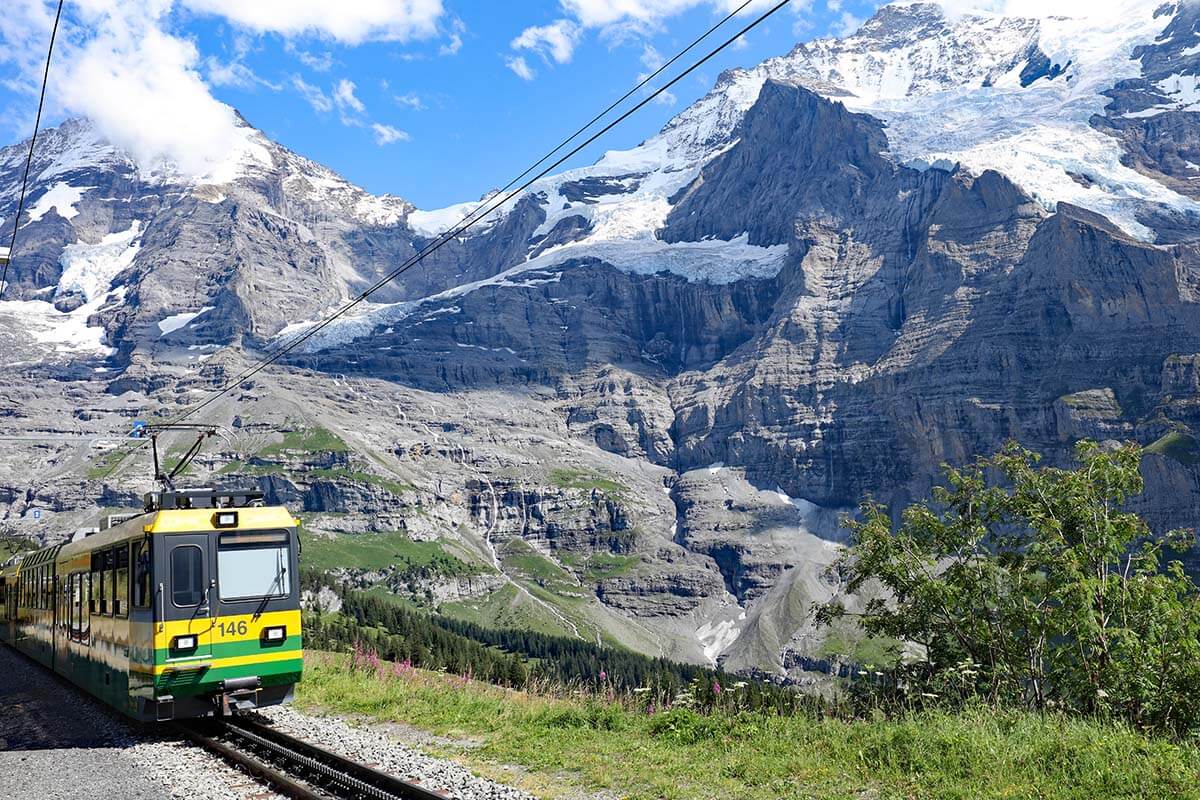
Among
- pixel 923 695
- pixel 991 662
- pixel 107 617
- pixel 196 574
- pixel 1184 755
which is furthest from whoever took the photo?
pixel 107 617

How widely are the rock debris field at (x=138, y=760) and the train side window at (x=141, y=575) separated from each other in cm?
319

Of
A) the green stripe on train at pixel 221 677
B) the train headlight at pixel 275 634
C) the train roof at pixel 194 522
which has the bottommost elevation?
the green stripe on train at pixel 221 677

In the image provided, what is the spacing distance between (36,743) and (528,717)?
1159 centimetres

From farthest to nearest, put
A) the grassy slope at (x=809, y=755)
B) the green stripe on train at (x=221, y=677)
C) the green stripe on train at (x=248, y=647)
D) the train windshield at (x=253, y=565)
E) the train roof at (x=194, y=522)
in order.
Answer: the train windshield at (x=253, y=565) → the train roof at (x=194, y=522) → the green stripe on train at (x=248, y=647) → the green stripe on train at (x=221, y=677) → the grassy slope at (x=809, y=755)

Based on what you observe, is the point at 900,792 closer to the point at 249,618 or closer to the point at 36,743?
the point at 249,618

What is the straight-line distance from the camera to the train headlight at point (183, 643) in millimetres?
21094

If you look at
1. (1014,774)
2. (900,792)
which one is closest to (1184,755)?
(1014,774)

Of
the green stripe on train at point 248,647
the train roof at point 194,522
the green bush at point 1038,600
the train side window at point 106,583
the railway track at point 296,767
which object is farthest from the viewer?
the train side window at point 106,583

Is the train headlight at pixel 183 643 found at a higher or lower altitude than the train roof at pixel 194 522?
lower

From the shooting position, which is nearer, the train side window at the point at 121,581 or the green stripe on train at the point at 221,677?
the green stripe on train at the point at 221,677

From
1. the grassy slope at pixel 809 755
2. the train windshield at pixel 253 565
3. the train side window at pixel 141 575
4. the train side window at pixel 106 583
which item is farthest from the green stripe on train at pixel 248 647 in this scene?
the train side window at pixel 106 583

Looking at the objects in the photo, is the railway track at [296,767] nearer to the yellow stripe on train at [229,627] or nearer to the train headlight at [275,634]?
the train headlight at [275,634]

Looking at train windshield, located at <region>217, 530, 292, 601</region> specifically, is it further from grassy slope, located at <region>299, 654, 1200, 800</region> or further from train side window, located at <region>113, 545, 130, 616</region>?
grassy slope, located at <region>299, 654, 1200, 800</region>

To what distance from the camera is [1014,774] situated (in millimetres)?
12578
